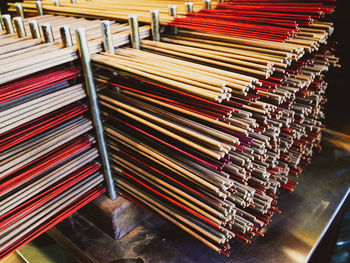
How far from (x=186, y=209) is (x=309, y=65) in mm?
1118

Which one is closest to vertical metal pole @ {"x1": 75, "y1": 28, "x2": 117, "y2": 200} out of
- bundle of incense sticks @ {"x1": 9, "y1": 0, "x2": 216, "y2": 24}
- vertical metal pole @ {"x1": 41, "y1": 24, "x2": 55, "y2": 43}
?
vertical metal pole @ {"x1": 41, "y1": 24, "x2": 55, "y2": 43}

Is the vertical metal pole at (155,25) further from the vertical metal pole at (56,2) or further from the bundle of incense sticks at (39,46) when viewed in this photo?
the vertical metal pole at (56,2)

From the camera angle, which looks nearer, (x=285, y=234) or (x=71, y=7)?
(x=285, y=234)

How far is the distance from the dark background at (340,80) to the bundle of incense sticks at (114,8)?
911mm

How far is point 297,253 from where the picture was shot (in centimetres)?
154

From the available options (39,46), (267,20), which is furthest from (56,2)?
(267,20)

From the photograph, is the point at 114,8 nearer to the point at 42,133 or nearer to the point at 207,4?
the point at 207,4

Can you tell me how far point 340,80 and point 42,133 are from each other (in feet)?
7.14

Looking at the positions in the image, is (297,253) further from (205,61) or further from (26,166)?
(26,166)

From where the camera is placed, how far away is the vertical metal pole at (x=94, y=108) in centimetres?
133

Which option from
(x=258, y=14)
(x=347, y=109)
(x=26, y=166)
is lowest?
(x=347, y=109)

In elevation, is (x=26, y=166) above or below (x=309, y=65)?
below

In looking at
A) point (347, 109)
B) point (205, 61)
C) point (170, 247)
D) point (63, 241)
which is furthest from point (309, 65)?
point (63, 241)

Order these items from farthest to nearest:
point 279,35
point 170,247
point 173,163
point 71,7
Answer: point 71,7, point 170,247, point 279,35, point 173,163
